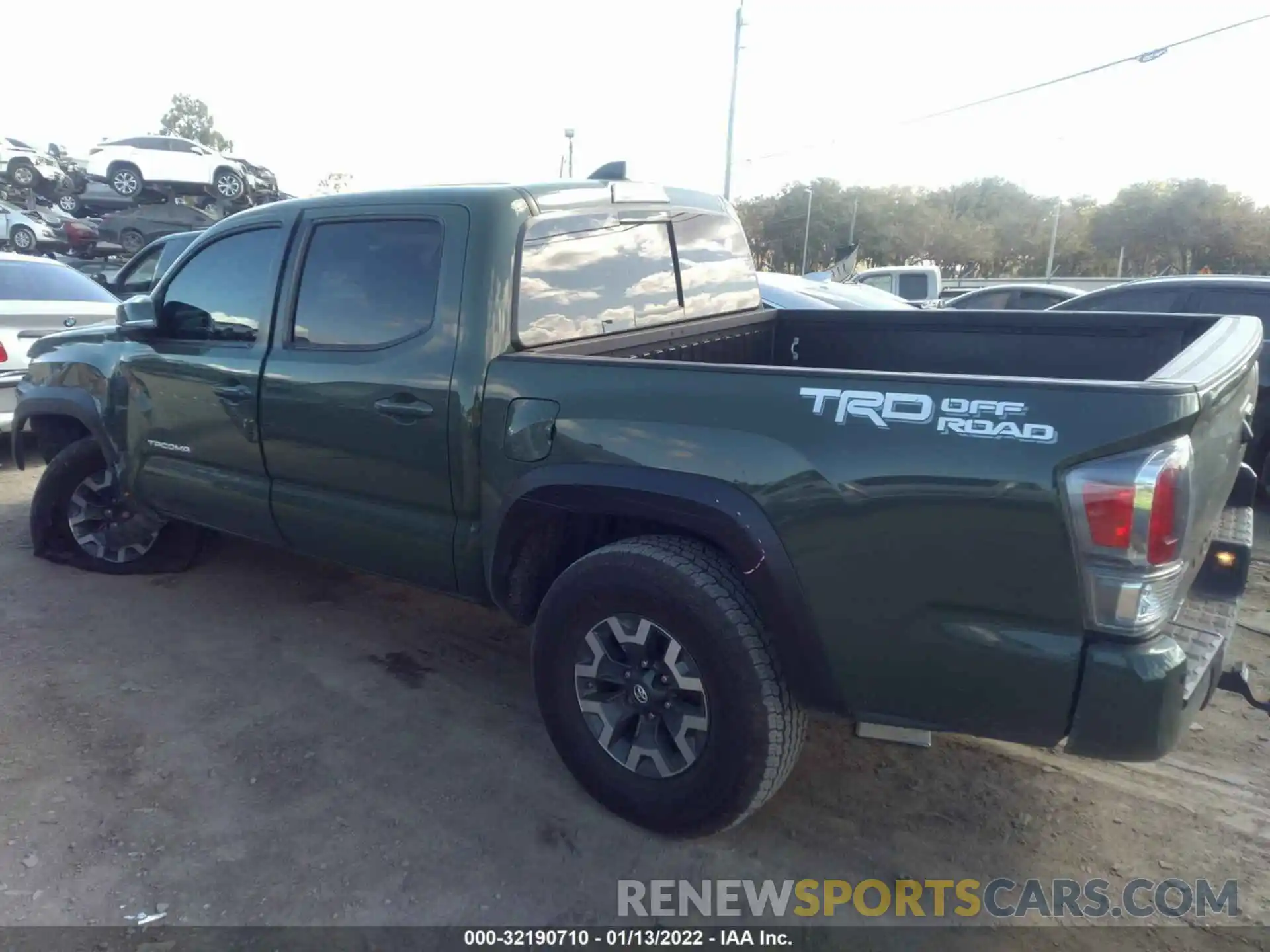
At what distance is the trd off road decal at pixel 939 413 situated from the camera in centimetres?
208

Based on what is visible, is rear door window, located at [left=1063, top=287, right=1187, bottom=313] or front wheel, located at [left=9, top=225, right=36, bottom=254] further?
front wheel, located at [left=9, top=225, right=36, bottom=254]

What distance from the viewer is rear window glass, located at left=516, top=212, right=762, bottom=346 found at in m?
3.19

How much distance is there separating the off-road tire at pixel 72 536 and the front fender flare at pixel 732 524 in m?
3.15

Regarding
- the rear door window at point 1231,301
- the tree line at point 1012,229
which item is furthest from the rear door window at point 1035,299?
the tree line at point 1012,229

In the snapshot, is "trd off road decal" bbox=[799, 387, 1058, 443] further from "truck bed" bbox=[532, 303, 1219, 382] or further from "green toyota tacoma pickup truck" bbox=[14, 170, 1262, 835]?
"truck bed" bbox=[532, 303, 1219, 382]

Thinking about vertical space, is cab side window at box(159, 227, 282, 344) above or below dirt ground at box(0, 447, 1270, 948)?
above

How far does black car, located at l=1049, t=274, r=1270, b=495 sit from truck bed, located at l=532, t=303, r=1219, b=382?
2682 millimetres

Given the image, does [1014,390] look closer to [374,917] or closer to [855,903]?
[855,903]

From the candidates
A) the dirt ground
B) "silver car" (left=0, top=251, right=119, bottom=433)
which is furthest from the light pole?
the dirt ground

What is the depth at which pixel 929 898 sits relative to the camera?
8.67ft

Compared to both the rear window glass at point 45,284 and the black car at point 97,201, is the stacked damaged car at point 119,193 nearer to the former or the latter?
the black car at point 97,201

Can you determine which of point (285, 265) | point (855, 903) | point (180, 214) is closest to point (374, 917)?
point (855, 903)

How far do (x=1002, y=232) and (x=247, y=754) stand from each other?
51.8 m

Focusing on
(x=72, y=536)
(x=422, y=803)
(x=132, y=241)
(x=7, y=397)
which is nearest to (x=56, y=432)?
(x=72, y=536)
